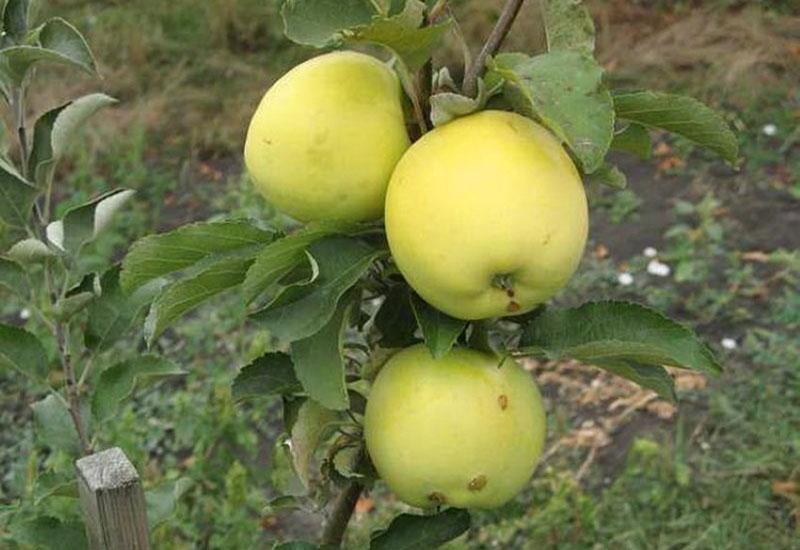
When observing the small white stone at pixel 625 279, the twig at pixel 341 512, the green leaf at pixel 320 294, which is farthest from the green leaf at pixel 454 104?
the small white stone at pixel 625 279

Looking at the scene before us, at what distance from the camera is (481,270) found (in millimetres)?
776

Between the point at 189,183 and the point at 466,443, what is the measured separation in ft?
10.5

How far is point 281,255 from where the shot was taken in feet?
2.79

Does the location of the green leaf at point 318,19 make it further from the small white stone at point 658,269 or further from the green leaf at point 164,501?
the small white stone at point 658,269

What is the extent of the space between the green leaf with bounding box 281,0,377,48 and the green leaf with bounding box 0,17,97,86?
393 mm

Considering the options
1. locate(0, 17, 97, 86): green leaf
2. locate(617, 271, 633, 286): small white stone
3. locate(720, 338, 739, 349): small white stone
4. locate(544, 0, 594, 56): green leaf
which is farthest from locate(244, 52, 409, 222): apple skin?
locate(617, 271, 633, 286): small white stone

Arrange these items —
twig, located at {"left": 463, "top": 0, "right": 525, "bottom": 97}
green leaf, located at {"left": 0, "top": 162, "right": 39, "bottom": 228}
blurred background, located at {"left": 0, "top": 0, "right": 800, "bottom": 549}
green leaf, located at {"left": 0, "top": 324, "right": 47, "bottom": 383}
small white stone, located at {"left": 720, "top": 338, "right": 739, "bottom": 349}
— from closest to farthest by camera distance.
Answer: twig, located at {"left": 463, "top": 0, "right": 525, "bottom": 97} → green leaf, located at {"left": 0, "top": 162, "right": 39, "bottom": 228} → green leaf, located at {"left": 0, "top": 324, "right": 47, "bottom": 383} → blurred background, located at {"left": 0, "top": 0, "right": 800, "bottom": 549} → small white stone, located at {"left": 720, "top": 338, "right": 739, "bottom": 349}

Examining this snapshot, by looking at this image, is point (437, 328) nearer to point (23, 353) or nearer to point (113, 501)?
point (113, 501)

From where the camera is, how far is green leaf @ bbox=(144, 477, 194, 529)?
1.32 metres

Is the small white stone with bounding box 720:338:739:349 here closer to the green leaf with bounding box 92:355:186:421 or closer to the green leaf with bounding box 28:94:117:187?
the green leaf with bounding box 92:355:186:421

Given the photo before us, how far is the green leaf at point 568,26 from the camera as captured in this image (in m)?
0.86

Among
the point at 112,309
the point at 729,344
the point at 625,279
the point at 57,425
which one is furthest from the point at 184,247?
the point at 625,279

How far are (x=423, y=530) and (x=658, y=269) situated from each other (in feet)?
7.16

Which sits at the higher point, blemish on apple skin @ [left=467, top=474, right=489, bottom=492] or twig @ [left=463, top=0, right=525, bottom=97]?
twig @ [left=463, top=0, right=525, bottom=97]
